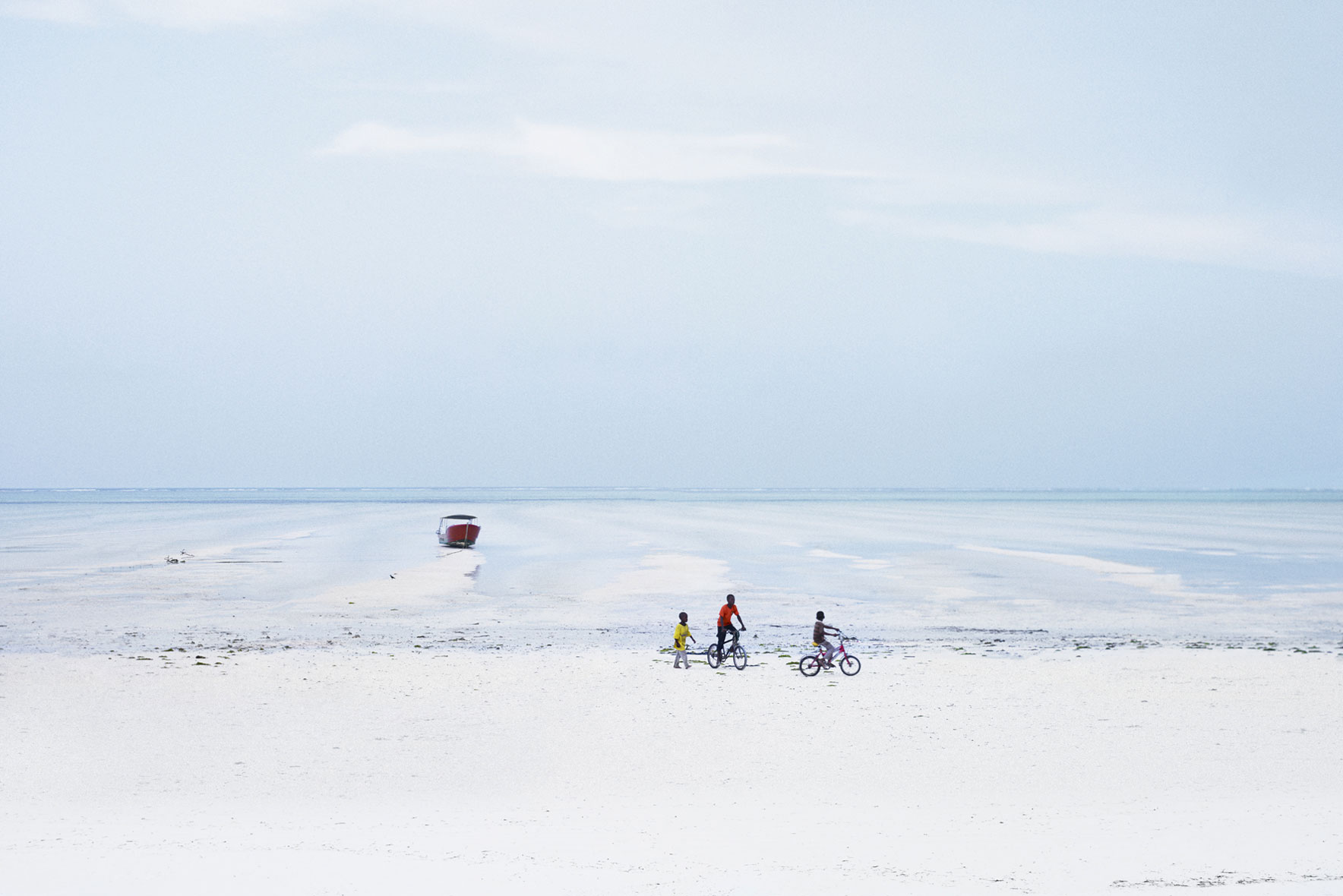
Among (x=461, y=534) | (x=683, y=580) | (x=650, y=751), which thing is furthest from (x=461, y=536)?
(x=650, y=751)

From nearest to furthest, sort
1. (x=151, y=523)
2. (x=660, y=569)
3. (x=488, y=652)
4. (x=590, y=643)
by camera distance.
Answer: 1. (x=488, y=652)
2. (x=590, y=643)
3. (x=660, y=569)
4. (x=151, y=523)

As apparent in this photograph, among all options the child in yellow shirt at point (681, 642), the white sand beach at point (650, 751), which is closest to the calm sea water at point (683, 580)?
the white sand beach at point (650, 751)

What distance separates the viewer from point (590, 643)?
102 ft

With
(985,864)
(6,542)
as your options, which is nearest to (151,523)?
(6,542)

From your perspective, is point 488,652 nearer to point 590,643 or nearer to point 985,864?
point 590,643

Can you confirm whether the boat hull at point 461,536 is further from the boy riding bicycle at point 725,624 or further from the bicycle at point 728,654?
the boy riding bicycle at point 725,624

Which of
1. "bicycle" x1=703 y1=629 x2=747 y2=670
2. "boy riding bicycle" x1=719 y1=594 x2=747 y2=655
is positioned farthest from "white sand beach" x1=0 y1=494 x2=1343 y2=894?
"boy riding bicycle" x1=719 y1=594 x2=747 y2=655

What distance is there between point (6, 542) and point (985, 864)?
8729 centimetres

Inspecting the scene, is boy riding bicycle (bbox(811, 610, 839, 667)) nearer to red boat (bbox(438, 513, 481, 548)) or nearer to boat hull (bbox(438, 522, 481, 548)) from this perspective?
red boat (bbox(438, 513, 481, 548))

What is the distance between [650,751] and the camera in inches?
763

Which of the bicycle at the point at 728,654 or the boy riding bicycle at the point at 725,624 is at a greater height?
the boy riding bicycle at the point at 725,624

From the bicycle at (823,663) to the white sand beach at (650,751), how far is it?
0.40 metres

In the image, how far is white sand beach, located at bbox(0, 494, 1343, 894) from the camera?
12836 mm

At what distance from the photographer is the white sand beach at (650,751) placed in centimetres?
1284
